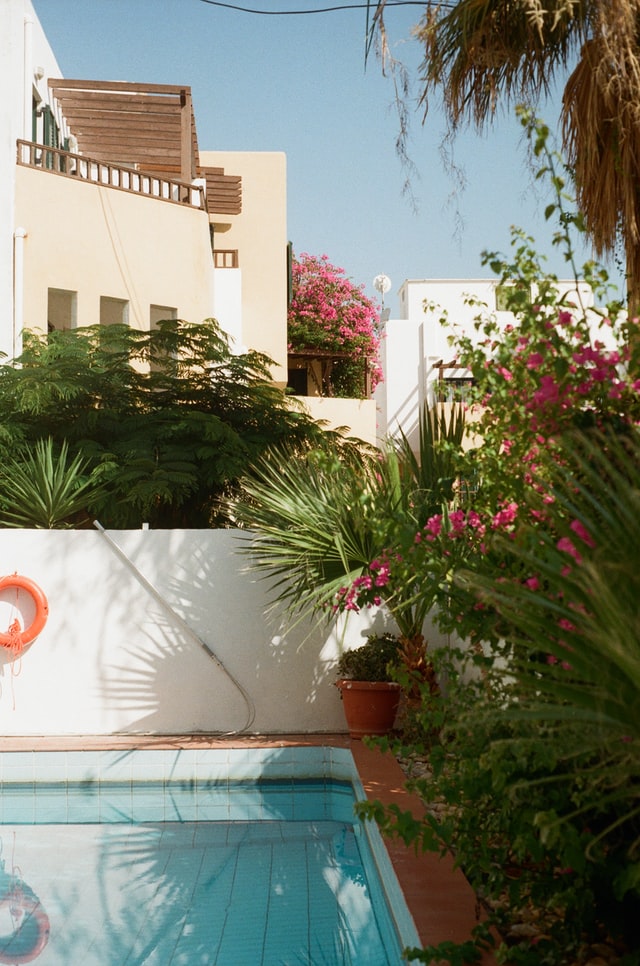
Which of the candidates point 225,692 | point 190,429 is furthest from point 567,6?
point 190,429

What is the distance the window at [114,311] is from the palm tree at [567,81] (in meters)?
9.58

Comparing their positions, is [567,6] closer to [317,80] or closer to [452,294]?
[317,80]

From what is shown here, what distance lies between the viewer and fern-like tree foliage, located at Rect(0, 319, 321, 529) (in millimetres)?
11094

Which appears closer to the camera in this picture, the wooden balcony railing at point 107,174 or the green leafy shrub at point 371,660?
the green leafy shrub at point 371,660

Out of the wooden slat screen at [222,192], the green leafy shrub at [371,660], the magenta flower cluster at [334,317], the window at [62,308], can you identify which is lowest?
the green leafy shrub at [371,660]

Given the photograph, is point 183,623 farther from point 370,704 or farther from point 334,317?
point 334,317

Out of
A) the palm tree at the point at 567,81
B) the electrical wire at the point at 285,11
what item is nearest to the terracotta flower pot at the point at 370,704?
the palm tree at the point at 567,81

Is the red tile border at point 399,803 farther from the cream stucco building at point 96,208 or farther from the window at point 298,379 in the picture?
the window at point 298,379

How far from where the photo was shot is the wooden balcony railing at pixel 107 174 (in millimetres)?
13609

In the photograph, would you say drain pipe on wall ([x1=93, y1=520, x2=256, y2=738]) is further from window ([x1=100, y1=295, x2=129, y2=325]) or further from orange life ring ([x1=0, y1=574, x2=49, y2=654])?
window ([x1=100, y1=295, x2=129, y2=325])

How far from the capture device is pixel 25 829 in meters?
7.23

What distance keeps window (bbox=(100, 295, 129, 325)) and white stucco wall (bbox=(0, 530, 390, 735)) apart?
21.7ft

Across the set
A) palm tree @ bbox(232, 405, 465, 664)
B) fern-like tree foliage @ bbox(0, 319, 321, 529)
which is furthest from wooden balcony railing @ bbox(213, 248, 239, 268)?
palm tree @ bbox(232, 405, 465, 664)

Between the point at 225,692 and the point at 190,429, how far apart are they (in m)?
3.75
